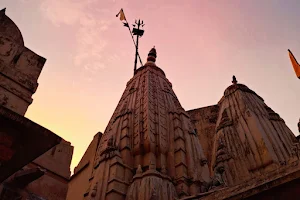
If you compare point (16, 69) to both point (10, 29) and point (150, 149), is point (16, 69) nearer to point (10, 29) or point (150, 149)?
point (10, 29)

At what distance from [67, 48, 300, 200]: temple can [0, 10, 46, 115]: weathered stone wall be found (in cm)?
617

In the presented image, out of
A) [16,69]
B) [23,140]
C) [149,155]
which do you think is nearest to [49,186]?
[16,69]

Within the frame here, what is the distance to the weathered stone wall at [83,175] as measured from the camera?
52.9ft

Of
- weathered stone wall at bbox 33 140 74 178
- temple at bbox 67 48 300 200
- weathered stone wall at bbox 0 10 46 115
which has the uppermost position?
temple at bbox 67 48 300 200

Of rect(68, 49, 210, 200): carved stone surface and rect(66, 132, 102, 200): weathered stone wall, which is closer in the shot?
rect(68, 49, 210, 200): carved stone surface

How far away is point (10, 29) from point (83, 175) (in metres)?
11.5

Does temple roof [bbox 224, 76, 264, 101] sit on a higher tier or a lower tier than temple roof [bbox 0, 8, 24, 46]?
higher

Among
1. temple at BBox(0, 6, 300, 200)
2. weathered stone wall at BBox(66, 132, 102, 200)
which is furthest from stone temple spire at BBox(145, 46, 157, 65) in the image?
weathered stone wall at BBox(66, 132, 102, 200)

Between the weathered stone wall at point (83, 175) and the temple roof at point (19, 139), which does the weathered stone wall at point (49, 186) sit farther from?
the weathered stone wall at point (83, 175)

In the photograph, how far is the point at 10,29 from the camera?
23.1ft

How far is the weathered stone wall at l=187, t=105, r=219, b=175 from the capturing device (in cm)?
2081

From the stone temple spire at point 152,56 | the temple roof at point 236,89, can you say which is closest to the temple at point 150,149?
the temple roof at point 236,89

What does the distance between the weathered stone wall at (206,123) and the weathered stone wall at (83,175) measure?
21.8 feet

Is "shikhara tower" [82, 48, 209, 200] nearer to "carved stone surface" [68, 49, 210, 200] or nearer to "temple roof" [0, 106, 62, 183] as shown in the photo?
"carved stone surface" [68, 49, 210, 200]
